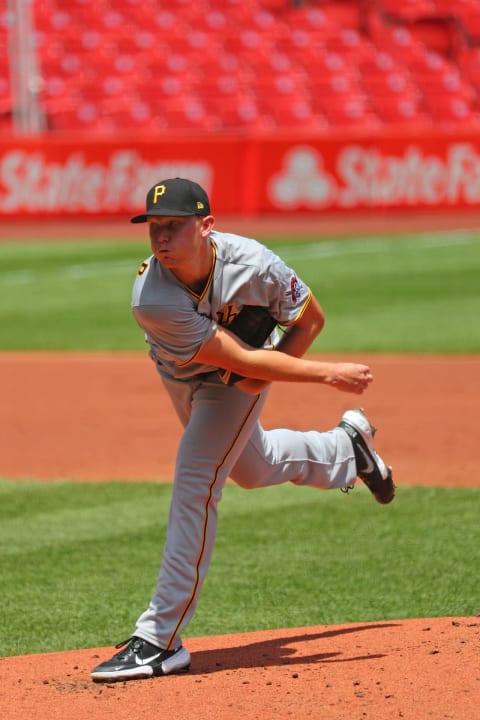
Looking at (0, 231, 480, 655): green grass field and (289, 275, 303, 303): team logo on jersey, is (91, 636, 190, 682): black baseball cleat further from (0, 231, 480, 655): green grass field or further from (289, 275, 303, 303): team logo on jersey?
(289, 275, 303, 303): team logo on jersey

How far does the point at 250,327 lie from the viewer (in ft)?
15.3

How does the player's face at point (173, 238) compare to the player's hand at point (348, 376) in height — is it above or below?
above

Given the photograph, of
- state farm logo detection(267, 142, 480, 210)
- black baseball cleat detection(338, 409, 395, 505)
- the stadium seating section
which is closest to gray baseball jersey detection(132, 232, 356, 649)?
black baseball cleat detection(338, 409, 395, 505)

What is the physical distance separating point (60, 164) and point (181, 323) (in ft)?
68.0

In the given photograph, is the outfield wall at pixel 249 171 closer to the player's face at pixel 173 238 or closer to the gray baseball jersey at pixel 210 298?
the gray baseball jersey at pixel 210 298

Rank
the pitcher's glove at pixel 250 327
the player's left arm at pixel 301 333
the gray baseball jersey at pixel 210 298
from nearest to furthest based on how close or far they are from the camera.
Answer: the gray baseball jersey at pixel 210 298 → the pitcher's glove at pixel 250 327 → the player's left arm at pixel 301 333

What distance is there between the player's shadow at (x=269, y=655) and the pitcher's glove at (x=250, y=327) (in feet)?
3.43

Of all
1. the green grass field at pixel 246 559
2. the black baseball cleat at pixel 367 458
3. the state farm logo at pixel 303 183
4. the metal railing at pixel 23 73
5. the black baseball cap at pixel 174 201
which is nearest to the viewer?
the black baseball cap at pixel 174 201

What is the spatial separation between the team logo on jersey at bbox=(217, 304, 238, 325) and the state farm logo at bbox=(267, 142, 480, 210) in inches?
796

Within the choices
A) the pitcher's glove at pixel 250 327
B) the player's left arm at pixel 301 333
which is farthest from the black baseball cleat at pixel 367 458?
the pitcher's glove at pixel 250 327

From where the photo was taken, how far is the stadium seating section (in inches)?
1170

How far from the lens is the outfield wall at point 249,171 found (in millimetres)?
24391

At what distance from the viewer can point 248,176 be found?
24.9m

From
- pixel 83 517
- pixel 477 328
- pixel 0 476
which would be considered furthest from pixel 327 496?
pixel 477 328
